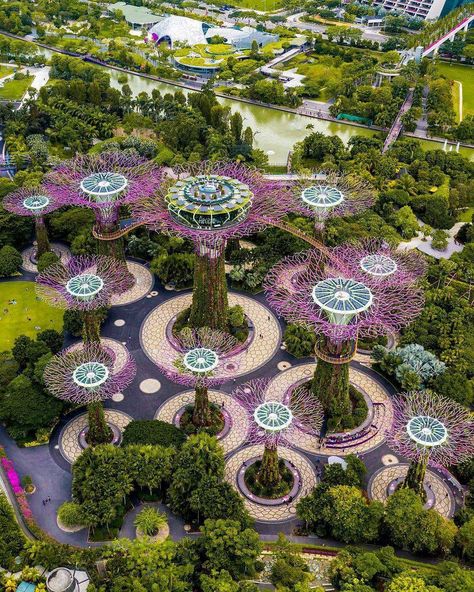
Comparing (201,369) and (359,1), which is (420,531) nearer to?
(201,369)

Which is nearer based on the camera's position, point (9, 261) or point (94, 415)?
point (94, 415)

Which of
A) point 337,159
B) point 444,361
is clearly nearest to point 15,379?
point 444,361

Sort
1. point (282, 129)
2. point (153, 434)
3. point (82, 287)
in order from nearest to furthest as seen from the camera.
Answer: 1. point (153, 434)
2. point (82, 287)
3. point (282, 129)

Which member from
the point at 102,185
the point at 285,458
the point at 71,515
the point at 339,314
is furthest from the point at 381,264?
the point at 71,515

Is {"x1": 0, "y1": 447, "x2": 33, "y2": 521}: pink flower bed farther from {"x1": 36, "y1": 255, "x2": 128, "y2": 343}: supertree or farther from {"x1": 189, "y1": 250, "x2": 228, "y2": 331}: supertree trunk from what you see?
{"x1": 189, "y1": 250, "x2": 228, "y2": 331}: supertree trunk

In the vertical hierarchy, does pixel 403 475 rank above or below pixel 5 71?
below

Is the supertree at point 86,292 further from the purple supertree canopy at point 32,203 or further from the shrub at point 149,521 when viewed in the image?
the shrub at point 149,521

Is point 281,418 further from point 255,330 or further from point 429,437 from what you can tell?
point 255,330

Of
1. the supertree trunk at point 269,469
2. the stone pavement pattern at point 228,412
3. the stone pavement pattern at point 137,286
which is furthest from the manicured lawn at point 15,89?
the supertree trunk at point 269,469

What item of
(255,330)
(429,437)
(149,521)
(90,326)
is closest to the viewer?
(429,437)
